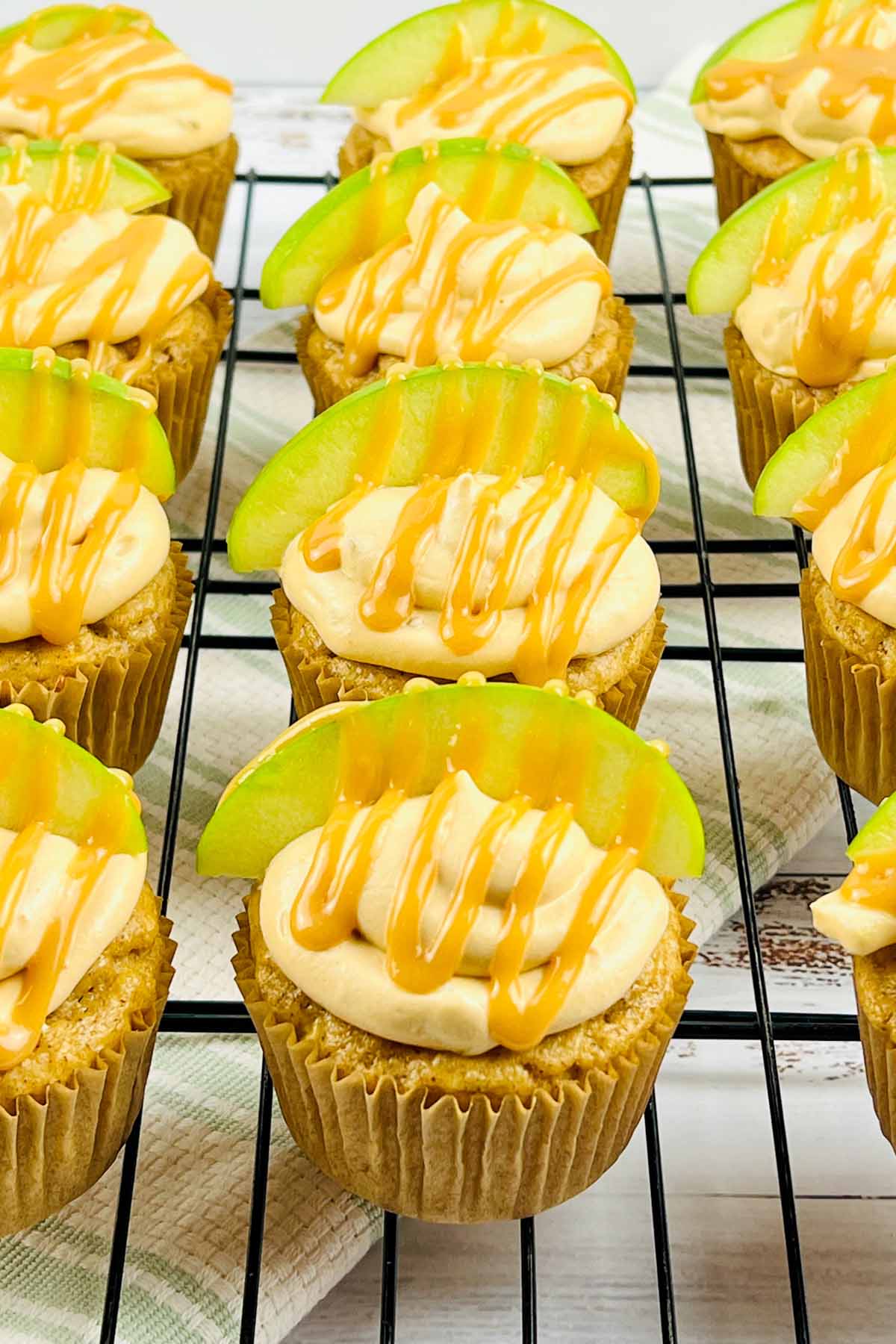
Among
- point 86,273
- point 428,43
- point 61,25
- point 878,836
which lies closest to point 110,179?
point 86,273

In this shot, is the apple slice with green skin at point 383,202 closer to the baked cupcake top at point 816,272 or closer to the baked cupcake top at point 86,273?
the baked cupcake top at point 86,273

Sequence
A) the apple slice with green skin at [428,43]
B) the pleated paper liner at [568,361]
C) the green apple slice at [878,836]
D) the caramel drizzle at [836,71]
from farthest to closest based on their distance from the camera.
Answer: the apple slice with green skin at [428,43], the caramel drizzle at [836,71], the pleated paper liner at [568,361], the green apple slice at [878,836]

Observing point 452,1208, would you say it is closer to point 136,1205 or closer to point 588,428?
point 136,1205

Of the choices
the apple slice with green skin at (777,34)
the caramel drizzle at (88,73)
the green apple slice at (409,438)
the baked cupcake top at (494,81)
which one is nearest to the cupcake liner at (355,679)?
the green apple slice at (409,438)

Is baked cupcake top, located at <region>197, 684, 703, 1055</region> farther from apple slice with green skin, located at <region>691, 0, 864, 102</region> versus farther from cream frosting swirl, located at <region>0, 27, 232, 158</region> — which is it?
apple slice with green skin, located at <region>691, 0, 864, 102</region>

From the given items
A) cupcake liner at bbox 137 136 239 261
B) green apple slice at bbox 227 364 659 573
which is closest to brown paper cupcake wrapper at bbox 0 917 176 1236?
green apple slice at bbox 227 364 659 573
